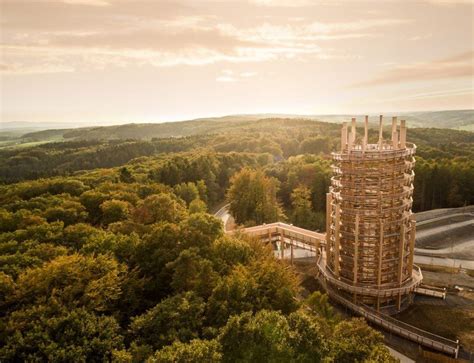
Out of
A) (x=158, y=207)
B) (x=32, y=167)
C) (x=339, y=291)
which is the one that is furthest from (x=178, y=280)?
(x=32, y=167)

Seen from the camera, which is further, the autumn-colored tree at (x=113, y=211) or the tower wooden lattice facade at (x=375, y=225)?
the autumn-colored tree at (x=113, y=211)

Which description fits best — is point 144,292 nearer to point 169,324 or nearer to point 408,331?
point 169,324

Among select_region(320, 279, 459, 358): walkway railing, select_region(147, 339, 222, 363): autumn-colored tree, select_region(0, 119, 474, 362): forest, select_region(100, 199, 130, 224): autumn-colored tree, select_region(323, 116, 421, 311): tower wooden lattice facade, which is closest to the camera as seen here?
select_region(147, 339, 222, 363): autumn-colored tree

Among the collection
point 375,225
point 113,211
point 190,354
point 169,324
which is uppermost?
point 113,211

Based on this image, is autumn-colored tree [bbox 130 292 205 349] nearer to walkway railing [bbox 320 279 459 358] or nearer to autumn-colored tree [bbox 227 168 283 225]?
walkway railing [bbox 320 279 459 358]

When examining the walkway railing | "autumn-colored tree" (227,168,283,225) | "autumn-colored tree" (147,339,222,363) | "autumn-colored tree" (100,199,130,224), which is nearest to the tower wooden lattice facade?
the walkway railing

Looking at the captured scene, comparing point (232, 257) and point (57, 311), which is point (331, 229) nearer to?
point (232, 257)

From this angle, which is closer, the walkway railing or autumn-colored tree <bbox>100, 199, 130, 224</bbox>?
the walkway railing

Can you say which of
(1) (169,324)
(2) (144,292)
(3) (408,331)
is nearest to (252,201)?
(3) (408,331)

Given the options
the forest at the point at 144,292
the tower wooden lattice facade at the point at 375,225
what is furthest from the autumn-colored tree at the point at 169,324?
the tower wooden lattice facade at the point at 375,225

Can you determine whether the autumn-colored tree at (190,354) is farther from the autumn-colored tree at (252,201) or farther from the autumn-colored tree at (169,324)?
the autumn-colored tree at (252,201)

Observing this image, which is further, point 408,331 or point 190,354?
point 408,331

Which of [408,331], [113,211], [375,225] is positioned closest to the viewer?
[408,331]

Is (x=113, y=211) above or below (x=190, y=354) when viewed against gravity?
above
